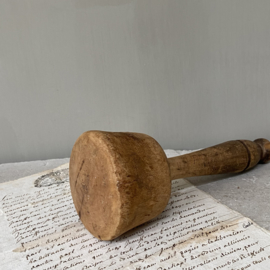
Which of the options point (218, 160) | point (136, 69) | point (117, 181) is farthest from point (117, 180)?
point (136, 69)

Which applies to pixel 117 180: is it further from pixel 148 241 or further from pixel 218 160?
pixel 218 160

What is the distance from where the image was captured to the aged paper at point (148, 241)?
0.81 m

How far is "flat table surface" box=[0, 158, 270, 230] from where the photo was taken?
101 centimetres

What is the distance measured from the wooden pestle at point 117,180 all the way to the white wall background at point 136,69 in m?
0.64

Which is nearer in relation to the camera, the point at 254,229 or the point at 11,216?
the point at 254,229

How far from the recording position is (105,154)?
83 centimetres

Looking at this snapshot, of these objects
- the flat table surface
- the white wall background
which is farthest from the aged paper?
the white wall background

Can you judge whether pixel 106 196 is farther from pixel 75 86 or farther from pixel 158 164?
pixel 75 86

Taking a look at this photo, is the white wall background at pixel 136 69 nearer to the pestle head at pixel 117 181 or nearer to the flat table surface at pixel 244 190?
the flat table surface at pixel 244 190

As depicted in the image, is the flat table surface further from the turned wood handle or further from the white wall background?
the white wall background

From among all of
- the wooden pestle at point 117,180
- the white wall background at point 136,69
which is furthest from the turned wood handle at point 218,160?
the white wall background at point 136,69

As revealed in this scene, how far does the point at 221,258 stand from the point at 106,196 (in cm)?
36

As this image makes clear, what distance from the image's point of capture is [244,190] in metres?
1.18

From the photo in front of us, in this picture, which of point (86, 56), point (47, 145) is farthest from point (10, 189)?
point (86, 56)
